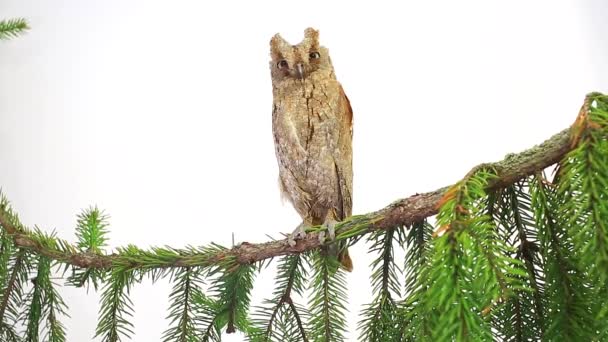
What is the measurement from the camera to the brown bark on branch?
17.1 inches

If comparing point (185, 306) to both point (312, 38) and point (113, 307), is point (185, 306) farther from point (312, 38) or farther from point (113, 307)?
point (312, 38)

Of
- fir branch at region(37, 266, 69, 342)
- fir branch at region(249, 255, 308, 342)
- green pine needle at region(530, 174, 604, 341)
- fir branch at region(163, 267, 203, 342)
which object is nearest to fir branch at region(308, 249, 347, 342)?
fir branch at region(249, 255, 308, 342)

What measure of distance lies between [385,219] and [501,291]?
6.3 inches

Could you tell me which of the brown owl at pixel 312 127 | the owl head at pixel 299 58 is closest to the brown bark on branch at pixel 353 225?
the brown owl at pixel 312 127

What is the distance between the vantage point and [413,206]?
499mm

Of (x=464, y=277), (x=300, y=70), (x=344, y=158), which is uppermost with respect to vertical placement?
A: (x=300, y=70)

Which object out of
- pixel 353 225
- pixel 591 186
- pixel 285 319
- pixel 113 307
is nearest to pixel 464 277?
pixel 591 186

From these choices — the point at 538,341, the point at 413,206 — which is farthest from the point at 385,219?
the point at 538,341

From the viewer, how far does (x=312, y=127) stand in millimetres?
923

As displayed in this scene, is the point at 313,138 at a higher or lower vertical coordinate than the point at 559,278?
higher

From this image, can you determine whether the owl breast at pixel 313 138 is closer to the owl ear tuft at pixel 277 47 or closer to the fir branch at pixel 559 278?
the owl ear tuft at pixel 277 47

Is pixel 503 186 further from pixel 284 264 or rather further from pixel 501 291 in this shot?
pixel 284 264

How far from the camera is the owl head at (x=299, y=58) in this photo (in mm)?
939

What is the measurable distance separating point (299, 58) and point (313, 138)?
5.4 inches
